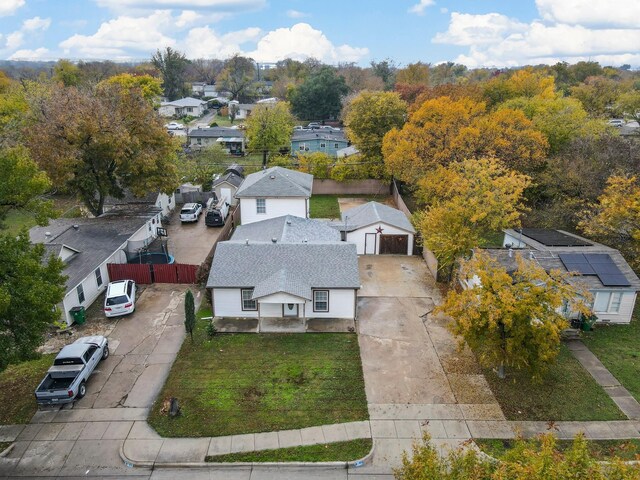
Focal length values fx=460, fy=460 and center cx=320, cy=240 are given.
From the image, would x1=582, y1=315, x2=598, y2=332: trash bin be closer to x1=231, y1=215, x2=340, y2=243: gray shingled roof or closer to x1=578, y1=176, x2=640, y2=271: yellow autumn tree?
x1=578, y1=176, x2=640, y2=271: yellow autumn tree

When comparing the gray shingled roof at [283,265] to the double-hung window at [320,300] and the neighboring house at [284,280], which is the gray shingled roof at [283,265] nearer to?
the neighboring house at [284,280]

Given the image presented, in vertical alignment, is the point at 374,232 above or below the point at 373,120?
below

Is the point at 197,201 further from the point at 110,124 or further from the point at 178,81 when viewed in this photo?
the point at 178,81

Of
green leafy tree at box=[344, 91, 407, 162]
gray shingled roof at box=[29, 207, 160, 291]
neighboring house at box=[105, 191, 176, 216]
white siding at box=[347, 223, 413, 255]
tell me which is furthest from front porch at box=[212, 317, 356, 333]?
green leafy tree at box=[344, 91, 407, 162]

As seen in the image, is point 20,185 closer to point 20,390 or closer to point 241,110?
point 20,390

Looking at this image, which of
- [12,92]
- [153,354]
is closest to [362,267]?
[153,354]

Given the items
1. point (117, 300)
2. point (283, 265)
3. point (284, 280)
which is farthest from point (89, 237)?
point (284, 280)
